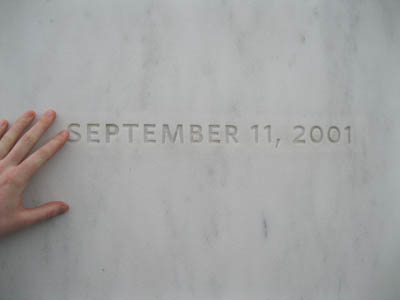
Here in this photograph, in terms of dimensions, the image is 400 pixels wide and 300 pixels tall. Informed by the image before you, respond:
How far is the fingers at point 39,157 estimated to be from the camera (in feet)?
3.05

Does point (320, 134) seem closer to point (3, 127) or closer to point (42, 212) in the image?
point (42, 212)

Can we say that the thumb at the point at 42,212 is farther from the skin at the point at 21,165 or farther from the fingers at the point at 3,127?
the fingers at the point at 3,127

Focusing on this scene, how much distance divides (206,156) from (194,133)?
0.09 m

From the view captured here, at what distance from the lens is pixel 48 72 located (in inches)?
40.6

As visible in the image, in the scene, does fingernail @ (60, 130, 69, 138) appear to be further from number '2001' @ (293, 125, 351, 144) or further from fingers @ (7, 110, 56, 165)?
number '2001' @ (293, 125, 351, 144)

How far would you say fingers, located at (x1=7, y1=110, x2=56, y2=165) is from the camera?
0.94 meters

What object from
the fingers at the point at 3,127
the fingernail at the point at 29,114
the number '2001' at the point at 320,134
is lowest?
the number '2001' at the point at 320,134

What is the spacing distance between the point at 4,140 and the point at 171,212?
1.94ft

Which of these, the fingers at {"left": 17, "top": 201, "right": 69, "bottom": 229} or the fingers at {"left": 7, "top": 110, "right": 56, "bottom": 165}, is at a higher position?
the fingers at {"left": 7, "top": 110, "right": 56, "bottom": 165}

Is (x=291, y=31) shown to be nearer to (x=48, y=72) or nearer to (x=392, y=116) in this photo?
(x=392, y=116)

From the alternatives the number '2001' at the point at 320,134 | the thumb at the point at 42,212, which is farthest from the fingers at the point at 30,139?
the number '2001' at the point at 320,134

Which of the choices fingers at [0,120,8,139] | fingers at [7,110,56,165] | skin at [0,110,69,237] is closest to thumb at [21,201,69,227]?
skin at [0,110,69,237]

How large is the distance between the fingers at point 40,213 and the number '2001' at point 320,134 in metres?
0.85

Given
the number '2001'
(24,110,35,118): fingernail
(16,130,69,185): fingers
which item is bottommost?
(16,130,69,185): fingers
